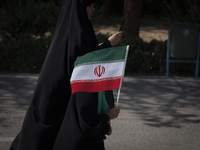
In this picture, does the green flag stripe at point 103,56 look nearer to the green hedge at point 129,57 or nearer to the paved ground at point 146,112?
the paved ground at point 146,112

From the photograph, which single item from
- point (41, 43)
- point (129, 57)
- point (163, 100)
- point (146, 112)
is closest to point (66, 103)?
point (146, 112)

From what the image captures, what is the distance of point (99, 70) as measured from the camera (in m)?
2.75

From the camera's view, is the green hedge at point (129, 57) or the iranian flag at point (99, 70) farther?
the green hedge at point (129, 57)

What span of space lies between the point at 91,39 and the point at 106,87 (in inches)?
17.4

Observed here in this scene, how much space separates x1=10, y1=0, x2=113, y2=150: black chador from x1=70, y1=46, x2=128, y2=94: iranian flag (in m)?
0.06

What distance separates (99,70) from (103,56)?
0.13m

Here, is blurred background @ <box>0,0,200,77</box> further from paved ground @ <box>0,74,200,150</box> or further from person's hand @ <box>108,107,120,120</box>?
person's hand @ <box>108,107,120,120</box>

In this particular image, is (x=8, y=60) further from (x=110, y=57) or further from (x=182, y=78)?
(x=110, y=57)

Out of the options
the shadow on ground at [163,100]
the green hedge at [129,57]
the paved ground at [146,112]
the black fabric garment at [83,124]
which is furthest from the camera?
the green hedge at [129,57]

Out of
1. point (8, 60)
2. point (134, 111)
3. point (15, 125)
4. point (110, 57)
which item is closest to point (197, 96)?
point (134, 111)

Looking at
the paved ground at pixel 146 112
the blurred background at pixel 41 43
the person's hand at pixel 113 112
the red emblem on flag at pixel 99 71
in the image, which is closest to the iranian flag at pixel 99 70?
the red emblem on flag at pixel 99 71

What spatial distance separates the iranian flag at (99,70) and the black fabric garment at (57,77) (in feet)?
0.25

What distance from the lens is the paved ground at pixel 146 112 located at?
15.2 ft

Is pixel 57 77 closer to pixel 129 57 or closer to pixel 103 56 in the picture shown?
pixel 103 56
